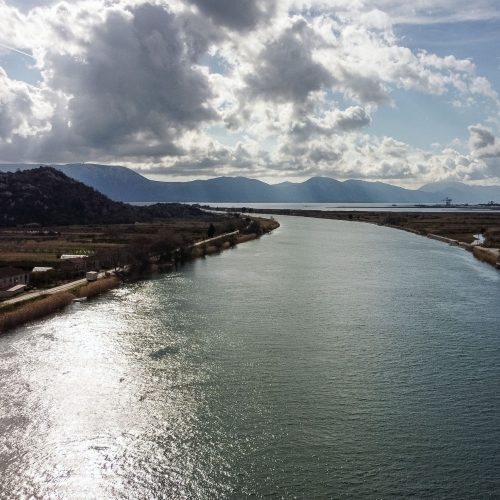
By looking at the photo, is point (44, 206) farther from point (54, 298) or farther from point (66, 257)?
point (54, 298)

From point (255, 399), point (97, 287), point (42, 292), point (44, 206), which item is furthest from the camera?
point (44, 206)

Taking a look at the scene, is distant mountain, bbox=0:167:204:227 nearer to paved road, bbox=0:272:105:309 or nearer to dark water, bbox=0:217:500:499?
paved road, bbox=0:272:105:309

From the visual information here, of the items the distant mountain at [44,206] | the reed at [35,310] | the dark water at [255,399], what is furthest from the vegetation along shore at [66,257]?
the dark water at [255,399]

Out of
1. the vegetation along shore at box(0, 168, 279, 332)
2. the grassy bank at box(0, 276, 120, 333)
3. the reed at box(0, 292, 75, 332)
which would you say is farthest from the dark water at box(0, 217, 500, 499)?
the vegetation along shore at box(0, 168, 279, 332)

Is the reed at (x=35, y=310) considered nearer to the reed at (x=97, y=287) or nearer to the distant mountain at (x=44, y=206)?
the reed at (x=97, y=287)

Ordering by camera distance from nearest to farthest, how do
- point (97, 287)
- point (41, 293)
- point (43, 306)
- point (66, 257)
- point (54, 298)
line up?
point (43, 306) → point (54, 298) → point (41, 293) → point (97, 287) → point (66, 257)

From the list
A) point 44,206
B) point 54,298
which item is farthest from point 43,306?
point 44,206

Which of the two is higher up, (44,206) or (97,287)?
(44,206)
